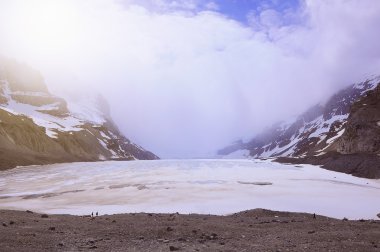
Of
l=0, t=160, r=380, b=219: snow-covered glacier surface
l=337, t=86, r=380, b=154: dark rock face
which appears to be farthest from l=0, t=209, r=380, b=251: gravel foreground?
l=337, t=86, r=380, b=154: dark rock face

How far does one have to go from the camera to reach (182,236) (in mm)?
15562

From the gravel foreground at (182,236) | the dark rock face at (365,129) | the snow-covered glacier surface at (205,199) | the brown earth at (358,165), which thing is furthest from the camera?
the dark rock face at (365,129)

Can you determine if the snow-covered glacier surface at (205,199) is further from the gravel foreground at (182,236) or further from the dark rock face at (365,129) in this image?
the dark rock face at (365,129)

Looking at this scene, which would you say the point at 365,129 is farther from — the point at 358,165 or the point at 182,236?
the point at 182,236

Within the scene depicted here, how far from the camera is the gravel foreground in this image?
13.6 metres

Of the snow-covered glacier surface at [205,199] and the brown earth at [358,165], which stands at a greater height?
the brown earth at [358,165]

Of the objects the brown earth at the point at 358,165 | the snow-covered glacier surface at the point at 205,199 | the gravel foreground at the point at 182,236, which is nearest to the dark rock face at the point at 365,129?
the brown earth at the point at 358,165

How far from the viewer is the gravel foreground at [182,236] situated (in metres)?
13.6

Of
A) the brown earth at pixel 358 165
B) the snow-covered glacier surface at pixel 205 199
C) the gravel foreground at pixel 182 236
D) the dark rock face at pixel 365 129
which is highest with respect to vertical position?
the dark rock face at pixel 365 129

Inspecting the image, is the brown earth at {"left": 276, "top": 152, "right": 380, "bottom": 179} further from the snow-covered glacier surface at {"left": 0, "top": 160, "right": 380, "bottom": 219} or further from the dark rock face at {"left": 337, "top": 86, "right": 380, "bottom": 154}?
the dark rock face at {"left": 337, "top": 86, "right": 380, "bottom": 154}

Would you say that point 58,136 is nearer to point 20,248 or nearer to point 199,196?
point 199,196

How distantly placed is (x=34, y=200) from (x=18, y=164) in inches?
2634

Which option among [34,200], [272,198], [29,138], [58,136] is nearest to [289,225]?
[272,198]

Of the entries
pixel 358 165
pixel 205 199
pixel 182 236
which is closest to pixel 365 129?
pixel 358 165
